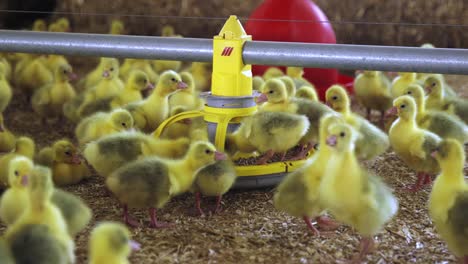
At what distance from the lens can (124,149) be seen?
293 cm

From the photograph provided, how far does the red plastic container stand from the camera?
175 inches

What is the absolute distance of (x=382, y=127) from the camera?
433 centimetres

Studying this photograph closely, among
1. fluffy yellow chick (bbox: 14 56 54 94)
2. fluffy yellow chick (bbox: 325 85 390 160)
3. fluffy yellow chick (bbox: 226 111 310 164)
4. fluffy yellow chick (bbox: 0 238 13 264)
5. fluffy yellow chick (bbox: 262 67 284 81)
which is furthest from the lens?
fluffy yellow chick (bbox: 14 56 54 94)

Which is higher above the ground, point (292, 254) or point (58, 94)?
point (58, 94)

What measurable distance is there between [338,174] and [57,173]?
144 centimetres

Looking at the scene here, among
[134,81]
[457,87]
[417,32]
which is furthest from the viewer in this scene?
[417,32]

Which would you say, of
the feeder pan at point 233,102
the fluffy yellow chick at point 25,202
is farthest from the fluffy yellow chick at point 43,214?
the feeder pan at point 233,102

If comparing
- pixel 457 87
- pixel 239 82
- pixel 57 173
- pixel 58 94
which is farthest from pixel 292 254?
pixel 457 87

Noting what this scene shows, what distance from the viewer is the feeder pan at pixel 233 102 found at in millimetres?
3092

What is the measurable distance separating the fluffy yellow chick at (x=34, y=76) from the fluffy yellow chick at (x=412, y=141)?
95.3 inches

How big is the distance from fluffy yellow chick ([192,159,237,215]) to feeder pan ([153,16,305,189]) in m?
0.23

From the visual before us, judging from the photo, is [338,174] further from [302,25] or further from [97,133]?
[302,25]

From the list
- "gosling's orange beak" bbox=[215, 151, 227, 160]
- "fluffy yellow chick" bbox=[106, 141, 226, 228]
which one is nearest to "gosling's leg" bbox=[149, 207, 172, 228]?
"fluffy yellow chick" bbox=[106, 141, 226, 228]

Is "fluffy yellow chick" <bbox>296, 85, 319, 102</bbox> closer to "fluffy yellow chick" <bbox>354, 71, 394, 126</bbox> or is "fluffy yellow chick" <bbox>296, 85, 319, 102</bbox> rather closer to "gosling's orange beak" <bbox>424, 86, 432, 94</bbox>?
"gosling's orange beak" <bbox>424, 86, 432, 94</bbox>
